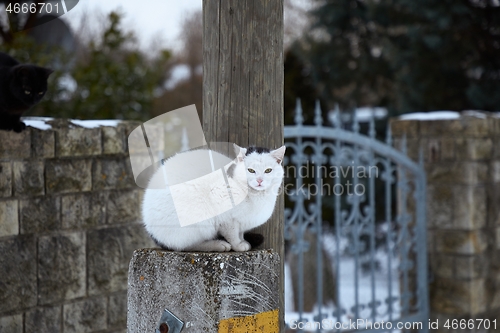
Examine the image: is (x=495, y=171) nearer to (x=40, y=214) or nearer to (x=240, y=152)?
(x=40, y=214)

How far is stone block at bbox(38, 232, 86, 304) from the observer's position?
9.85ft

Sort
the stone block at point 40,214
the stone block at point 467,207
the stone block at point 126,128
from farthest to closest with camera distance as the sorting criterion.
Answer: the stone block at point 467,207
the stone block at point 126,128
the stone block at point 40,214

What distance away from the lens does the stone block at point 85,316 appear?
3107mm

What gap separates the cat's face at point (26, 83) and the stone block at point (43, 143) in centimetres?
17

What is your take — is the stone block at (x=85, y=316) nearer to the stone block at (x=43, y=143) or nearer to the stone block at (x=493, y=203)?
the stone block at (x=43, y=143)

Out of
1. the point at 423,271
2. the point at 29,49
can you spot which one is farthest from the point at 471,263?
the point at 29,49

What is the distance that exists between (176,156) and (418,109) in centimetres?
656

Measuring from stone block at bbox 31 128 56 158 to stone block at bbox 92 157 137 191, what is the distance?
299 mm

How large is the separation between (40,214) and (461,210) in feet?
10.8

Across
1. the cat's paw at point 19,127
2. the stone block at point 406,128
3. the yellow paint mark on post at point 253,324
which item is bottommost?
the yellow paint mark on post at point 253,324

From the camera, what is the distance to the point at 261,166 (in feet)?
5.54

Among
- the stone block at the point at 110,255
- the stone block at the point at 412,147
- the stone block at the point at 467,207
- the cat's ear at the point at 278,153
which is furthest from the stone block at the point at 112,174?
the stone block at the point at 467,207

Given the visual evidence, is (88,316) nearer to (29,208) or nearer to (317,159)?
(29,208)

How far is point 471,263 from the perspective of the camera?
184 inches
